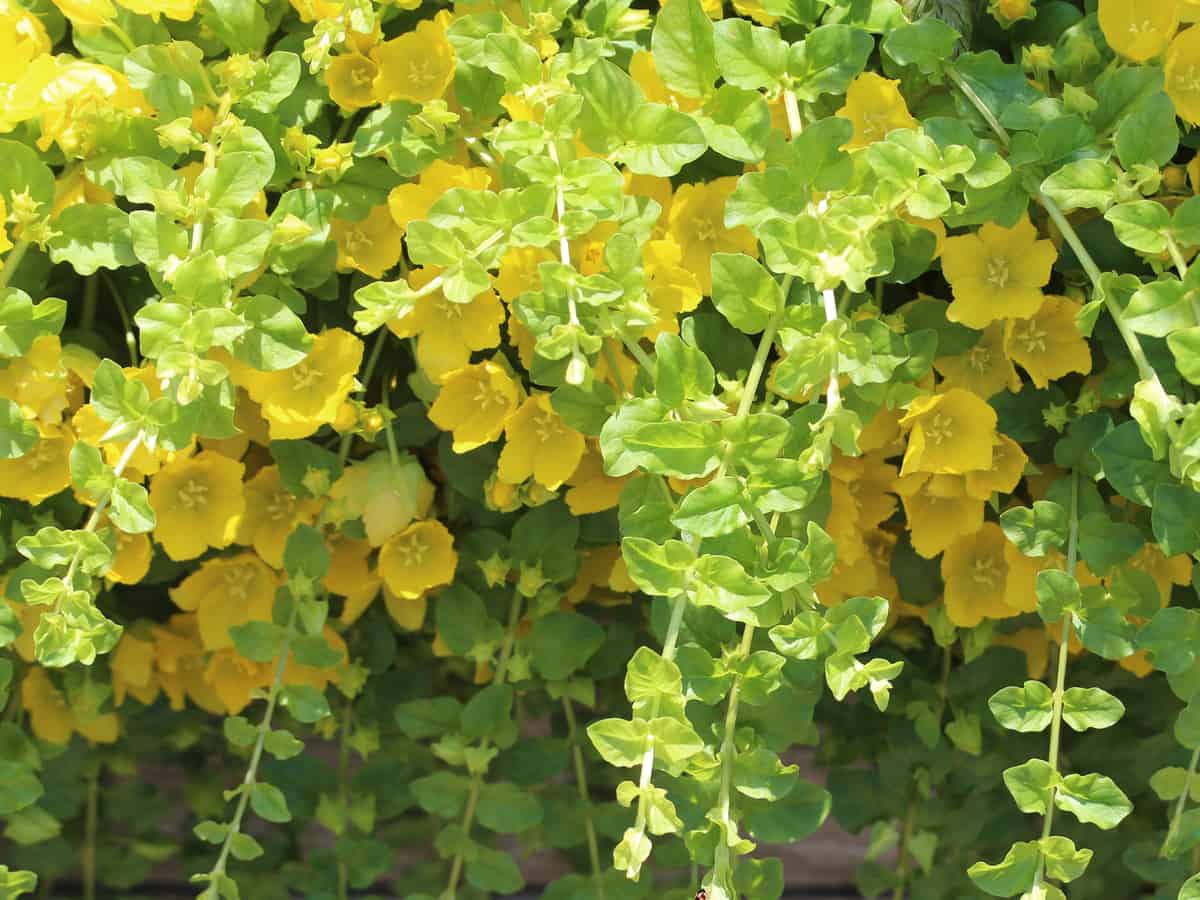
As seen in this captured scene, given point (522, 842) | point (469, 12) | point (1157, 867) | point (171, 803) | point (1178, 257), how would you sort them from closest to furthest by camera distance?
point (1178, 257), point (469, 12), point (1157, 867), point (522, 842), point (171, 803)

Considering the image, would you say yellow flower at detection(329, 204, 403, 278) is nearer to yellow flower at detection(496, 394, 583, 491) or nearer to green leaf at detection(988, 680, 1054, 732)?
yellow flower at detection(496, 394, 583, 491)

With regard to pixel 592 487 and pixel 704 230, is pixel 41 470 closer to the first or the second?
pixel 592 487

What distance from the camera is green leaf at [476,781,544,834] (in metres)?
1.06

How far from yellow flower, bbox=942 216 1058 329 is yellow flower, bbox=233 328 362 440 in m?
0.42

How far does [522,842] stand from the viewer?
1250 mm

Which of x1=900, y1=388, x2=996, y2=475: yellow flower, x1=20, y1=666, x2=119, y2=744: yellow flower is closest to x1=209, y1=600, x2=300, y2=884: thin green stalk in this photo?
x1=20, y1=666, x2=119, y2=744: yellow flower

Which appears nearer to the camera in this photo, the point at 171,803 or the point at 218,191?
the point at 218,191

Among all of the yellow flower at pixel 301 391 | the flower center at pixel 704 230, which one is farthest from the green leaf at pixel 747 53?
the yellow flower at pixel 301 391

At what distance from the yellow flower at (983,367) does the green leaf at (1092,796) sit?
0.91 ft

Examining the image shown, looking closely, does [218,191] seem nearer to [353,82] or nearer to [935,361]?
[353,82]

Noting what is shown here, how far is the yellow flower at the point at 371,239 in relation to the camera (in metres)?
0.96

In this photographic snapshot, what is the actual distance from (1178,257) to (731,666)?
0.37 metres

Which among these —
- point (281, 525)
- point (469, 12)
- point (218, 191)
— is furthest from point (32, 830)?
point (469, 12)

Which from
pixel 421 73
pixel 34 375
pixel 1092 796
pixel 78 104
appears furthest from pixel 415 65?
pixel 1092 796
